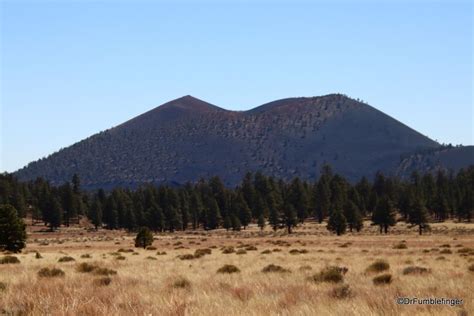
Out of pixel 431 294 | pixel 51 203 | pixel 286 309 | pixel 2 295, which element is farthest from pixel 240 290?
pixel 51 203

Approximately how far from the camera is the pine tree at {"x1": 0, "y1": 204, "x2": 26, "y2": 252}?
42.1 m

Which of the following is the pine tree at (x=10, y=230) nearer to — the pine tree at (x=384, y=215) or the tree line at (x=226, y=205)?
the tree line at (x=226, y=205)

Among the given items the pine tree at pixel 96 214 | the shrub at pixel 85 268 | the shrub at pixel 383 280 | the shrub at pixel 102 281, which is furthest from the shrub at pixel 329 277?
the pine tree at pixel 96 214

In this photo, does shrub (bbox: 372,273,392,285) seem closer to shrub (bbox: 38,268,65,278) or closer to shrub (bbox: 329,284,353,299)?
shrub (bbox: 329,284,353,299)

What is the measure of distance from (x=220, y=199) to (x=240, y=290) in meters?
124

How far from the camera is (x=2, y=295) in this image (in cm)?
1263

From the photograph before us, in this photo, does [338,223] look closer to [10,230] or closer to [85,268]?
[10,230]

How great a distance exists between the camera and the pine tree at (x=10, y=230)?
42.1 m

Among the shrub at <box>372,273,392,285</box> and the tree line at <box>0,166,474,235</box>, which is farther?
the tree line at <box>0,166,474,235</box>

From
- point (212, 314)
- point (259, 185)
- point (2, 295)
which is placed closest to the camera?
point (212, 314)

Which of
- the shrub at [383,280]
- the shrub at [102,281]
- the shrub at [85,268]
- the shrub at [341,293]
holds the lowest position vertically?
the shrub at [85,268]

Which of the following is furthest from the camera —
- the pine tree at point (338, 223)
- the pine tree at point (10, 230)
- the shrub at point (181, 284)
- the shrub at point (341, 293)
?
the pine tree at point (338, 223)

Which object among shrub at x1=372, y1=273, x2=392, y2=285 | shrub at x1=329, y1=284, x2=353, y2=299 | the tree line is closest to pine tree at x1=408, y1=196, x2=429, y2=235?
the tree line

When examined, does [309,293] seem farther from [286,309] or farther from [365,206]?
[365,206]
